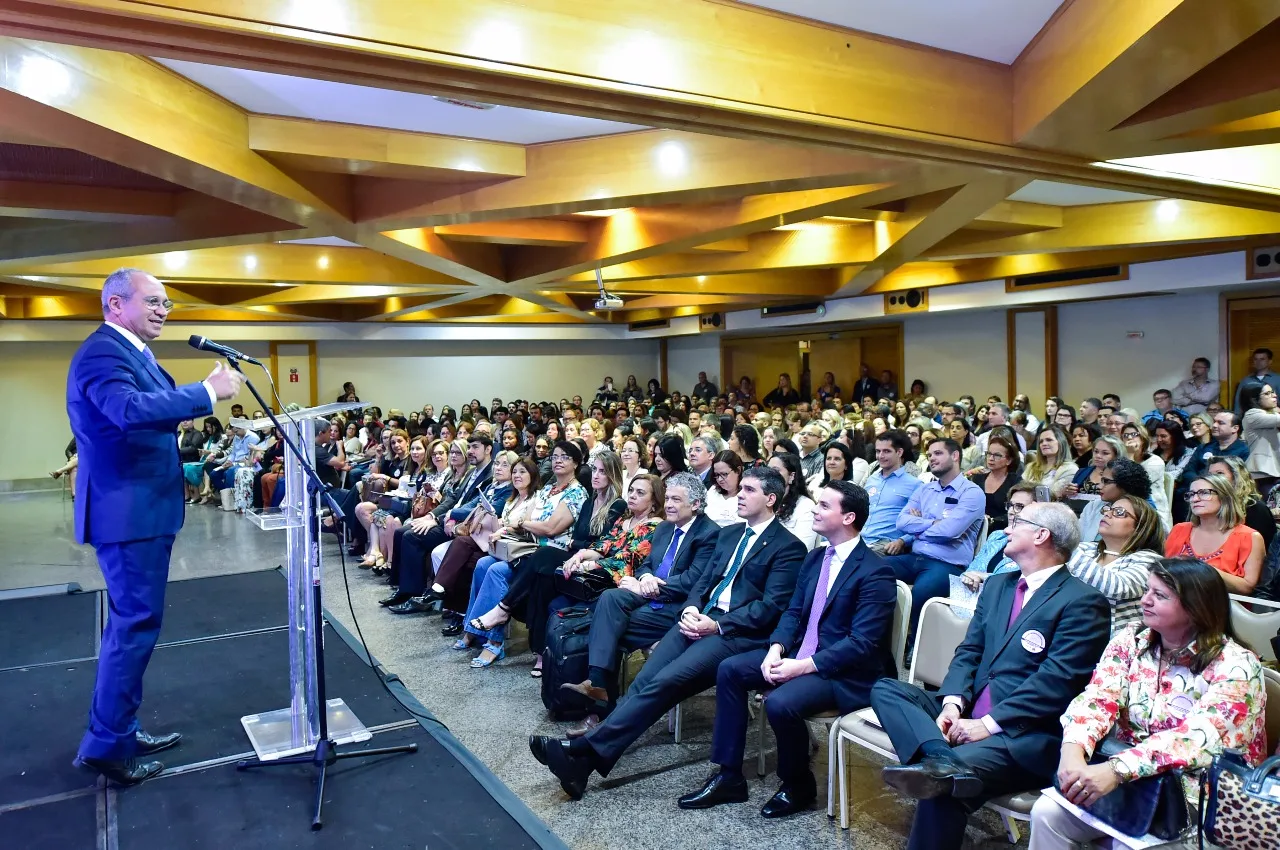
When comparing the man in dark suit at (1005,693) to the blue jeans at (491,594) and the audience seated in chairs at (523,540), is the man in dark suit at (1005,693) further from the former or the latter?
the blue jeans at (491,594)

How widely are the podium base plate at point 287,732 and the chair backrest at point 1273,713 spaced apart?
2645 millimetres

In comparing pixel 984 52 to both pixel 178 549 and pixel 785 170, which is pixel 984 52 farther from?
pixel 178 549

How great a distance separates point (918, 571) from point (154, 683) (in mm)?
3379

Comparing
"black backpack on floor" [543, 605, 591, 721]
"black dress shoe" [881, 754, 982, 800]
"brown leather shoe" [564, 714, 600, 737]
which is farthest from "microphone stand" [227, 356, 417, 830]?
"black dress shoe" [881, 754, 982, 800]

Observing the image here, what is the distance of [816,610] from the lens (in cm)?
298

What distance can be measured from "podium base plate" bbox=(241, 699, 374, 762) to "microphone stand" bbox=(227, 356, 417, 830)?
5 centimetres

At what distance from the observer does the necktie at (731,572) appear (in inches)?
133

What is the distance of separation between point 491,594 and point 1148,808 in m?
3.12

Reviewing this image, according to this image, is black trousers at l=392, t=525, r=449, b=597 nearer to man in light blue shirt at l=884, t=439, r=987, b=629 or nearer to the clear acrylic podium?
the clear acrylic podium

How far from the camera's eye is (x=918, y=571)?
4.11 metres

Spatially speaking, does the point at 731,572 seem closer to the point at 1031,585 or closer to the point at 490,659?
the point at 1031,585

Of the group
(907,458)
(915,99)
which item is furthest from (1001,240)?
(915,99)

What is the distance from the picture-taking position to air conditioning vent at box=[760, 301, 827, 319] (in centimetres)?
1258

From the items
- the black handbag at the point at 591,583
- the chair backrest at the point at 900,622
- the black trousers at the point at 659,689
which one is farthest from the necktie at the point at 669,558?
the chair backrest at the point at 900,622
